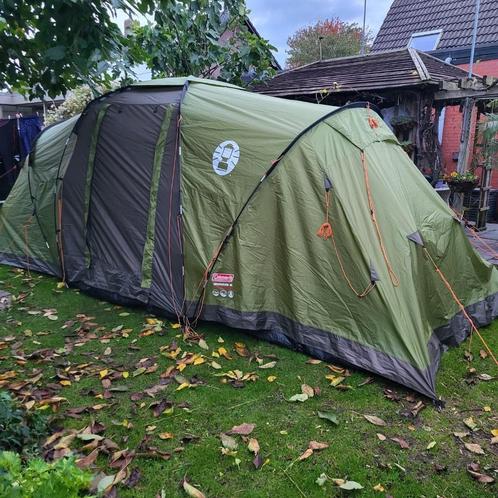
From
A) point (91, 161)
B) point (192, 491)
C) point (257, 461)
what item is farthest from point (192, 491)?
point (91, 161)

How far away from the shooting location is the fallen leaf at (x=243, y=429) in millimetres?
2591

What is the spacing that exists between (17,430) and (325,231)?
7.48 ft

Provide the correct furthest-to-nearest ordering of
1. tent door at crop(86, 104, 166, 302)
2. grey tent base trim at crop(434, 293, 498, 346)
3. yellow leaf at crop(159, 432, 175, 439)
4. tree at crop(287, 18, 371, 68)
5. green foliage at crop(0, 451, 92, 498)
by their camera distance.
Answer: tree at crop(287, 18, 371, 68) → tent door at crop(86, 104, 166, 302) → grey tent base trim at crop(434, 293, 498, 346) → yellow leaf at crop(159, 432, 175, 439) → green foliage at crop(0, 451, 92, 498)

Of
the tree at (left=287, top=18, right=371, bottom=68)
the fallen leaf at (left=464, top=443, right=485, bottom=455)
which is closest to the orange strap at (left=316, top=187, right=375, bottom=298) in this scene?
the fallen leaf at (left=464, top=443, right=485, bottom=455)

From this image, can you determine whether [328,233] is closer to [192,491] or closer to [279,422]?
[279,422]

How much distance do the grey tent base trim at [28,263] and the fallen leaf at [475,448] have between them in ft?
13.6

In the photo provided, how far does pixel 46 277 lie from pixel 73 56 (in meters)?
3.12

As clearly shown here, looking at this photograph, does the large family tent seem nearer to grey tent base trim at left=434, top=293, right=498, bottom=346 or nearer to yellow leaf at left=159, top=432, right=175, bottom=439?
grey tent base trim at left=434, top=293, right=498, bottom=346

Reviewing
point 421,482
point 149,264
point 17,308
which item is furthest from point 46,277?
point 421,482

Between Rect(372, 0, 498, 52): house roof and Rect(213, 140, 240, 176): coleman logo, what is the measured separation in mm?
8822

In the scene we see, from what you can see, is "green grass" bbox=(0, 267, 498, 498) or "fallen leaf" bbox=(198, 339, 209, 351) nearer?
"green grass" bbox=(0, 267, 498, 498)

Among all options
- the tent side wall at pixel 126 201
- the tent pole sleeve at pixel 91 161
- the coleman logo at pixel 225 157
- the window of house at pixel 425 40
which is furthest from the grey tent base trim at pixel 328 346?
the window of house at pixel 425 40

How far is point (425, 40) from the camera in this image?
36.5 ft

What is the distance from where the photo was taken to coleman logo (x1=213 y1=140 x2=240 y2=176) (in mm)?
3709
